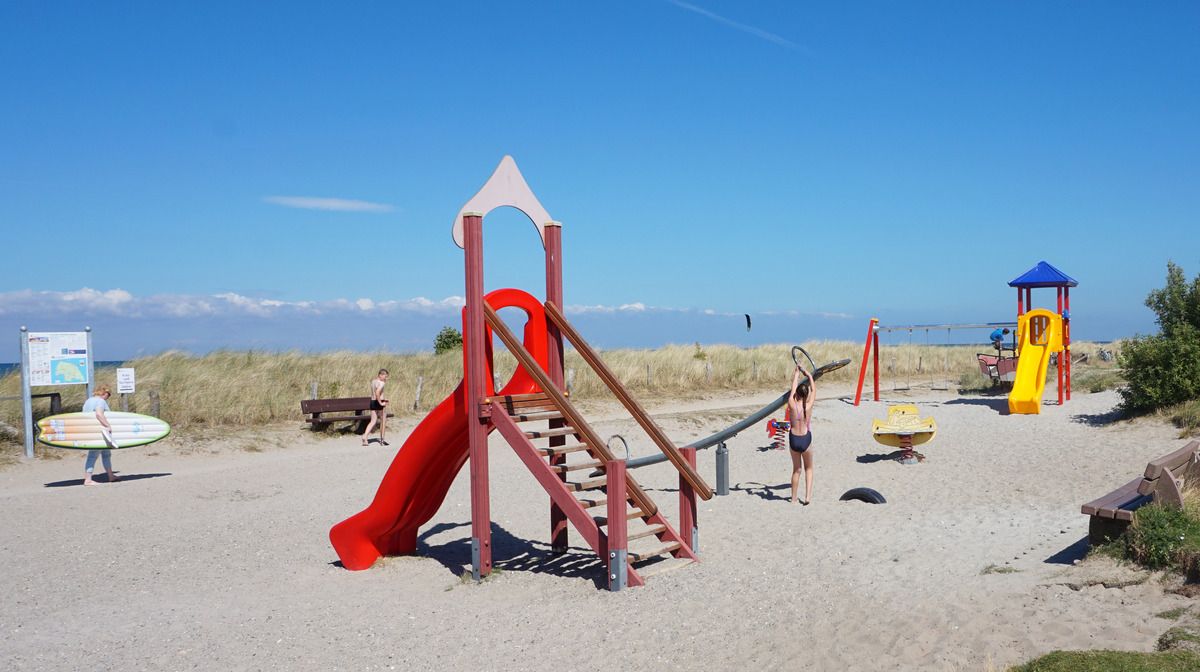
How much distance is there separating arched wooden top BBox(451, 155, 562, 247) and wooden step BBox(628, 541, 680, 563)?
9.87 feet

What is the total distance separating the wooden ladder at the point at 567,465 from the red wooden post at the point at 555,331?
36cm

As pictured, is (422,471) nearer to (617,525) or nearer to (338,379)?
(617,525)

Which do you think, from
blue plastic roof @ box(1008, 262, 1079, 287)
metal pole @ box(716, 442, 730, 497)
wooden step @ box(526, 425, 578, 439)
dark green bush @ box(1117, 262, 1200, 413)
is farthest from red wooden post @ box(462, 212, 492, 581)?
blue plastic roof @ box(1008, 262, 1079, 287)

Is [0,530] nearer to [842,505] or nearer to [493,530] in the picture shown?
[493,530]

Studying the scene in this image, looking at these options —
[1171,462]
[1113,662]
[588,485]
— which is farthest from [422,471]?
[1171,462]

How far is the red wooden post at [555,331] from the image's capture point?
29.1 feet

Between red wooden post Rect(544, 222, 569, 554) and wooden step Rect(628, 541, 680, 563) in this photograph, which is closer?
wooden step Rect(628, 541, 680, 563)

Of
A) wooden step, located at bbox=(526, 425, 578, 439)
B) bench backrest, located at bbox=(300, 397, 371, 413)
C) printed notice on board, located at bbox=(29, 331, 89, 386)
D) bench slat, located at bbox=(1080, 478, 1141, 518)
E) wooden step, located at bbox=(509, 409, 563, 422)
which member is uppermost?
printed notice on board, located at bbox=(29, 331, 89, 386)

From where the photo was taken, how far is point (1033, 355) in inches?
804

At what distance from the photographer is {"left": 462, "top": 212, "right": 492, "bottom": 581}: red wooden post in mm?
8133

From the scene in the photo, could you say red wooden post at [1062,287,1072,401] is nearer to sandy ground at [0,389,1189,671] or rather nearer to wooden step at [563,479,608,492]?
sandy ground at [0,389,1189,671]

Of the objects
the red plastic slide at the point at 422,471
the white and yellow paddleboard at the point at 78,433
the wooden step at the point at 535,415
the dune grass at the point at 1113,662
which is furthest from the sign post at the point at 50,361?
the dune grass at the point at 1113,662

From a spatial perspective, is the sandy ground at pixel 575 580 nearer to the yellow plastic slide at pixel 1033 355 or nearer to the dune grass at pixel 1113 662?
the dune grass at pixel 1113 662

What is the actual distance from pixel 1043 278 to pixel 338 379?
17.6m
